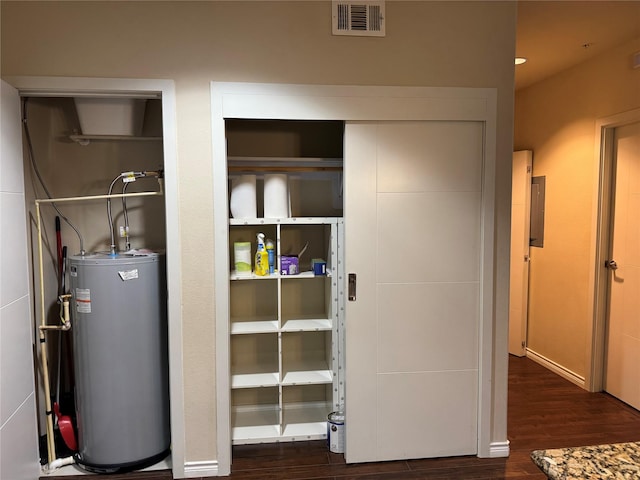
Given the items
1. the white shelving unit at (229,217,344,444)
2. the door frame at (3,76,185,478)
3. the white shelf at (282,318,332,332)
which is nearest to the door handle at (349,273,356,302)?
the white shelving unit at (229,217,344,444)

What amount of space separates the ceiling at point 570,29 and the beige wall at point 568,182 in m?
0.15

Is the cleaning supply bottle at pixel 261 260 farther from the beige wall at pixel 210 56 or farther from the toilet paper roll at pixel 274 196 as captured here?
the beige wall at pixel 210 56

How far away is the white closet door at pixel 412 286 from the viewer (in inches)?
94.5

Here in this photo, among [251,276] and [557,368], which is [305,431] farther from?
[557,368]

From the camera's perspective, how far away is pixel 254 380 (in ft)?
8.84

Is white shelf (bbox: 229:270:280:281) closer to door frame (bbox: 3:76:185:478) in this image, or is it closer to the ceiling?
door frame (bbox: 3:76:185:478)

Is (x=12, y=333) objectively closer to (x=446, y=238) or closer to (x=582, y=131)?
(x=446, y=238)

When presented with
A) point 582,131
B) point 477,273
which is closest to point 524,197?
point 582,131

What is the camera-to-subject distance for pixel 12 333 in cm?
207

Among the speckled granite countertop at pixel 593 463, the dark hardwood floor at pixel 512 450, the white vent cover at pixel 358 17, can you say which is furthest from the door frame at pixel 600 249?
the speckled granite countertop at pixel 593 463

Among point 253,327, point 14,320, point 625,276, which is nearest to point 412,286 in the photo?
point 253,327

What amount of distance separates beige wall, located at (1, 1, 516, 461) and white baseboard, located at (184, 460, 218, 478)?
32 millimetres

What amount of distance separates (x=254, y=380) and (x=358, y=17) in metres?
2.11

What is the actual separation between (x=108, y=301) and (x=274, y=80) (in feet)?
4.69
